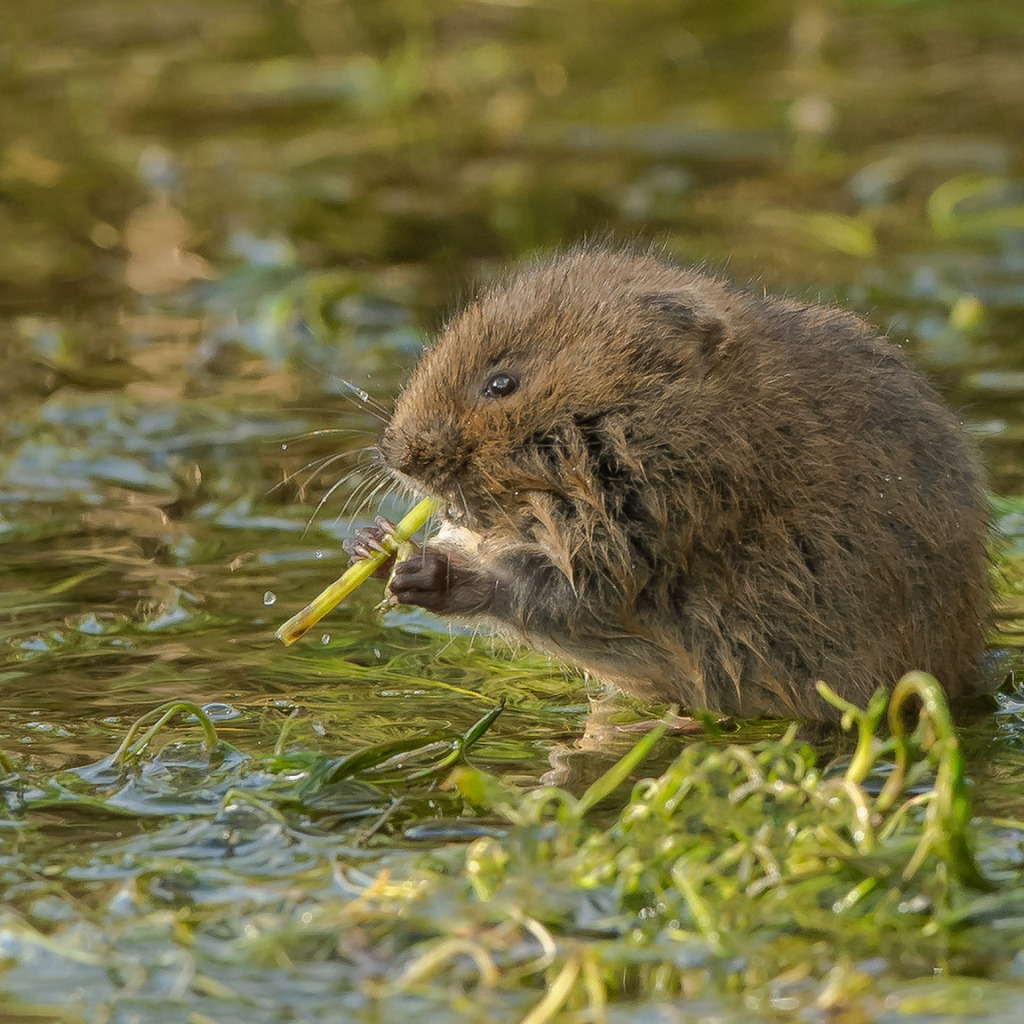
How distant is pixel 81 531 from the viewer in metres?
6.97

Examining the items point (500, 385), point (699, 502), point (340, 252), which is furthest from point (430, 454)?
point (340, 252)

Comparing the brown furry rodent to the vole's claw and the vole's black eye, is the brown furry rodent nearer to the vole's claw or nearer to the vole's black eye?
the vole's black eye

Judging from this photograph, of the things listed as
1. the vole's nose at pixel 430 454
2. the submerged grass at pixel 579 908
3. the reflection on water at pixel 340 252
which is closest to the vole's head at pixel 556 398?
the vole's nose at pixel 430 454

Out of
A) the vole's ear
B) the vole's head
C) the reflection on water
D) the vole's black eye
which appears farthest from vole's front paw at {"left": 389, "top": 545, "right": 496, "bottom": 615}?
the vole's ear

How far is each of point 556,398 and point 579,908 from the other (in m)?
1.67

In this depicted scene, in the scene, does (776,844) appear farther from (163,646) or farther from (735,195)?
(735,195)

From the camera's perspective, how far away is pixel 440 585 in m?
5.35

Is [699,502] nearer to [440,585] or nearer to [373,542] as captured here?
[440,585]

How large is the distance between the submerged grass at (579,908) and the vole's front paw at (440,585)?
91 centimetres

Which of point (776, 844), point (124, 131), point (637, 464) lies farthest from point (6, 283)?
point (776, 844)

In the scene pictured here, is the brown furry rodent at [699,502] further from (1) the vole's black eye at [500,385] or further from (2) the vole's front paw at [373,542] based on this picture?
(2) the vole's front paw at [373,542]

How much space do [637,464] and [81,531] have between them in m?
2.63

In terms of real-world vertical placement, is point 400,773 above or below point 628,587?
below

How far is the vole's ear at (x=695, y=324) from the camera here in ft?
17.3
